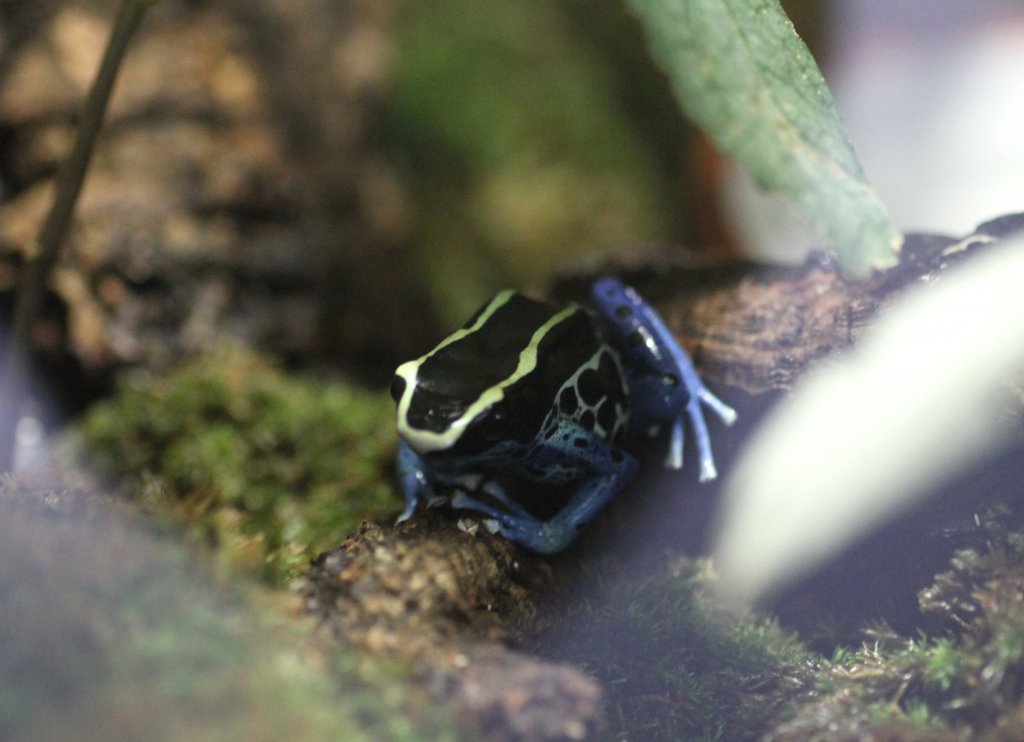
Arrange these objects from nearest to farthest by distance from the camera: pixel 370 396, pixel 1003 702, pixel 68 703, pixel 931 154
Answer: pixel 68 703 < pixel 1003 702 < pixel 931 154 < pixel 370 396

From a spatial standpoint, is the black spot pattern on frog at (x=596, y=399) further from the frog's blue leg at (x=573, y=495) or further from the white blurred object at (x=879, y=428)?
the white blurred object at (x=879, y=428)

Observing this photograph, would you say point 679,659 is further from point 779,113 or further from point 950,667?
point 779,113

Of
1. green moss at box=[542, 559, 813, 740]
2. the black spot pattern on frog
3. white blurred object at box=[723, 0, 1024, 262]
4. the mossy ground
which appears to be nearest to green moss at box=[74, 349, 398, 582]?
the mossy ground

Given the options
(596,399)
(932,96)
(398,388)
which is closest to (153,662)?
(398,388)

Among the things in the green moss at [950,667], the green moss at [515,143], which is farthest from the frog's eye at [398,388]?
the green moss at [515,143]

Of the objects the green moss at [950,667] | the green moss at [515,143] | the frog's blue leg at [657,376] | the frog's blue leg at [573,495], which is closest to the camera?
the green moss at [950,667]

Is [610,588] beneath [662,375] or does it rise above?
beneath

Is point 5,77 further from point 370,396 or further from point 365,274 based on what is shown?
point 370,396

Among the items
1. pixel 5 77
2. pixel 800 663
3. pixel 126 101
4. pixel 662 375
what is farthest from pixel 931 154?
pixel 5 77
